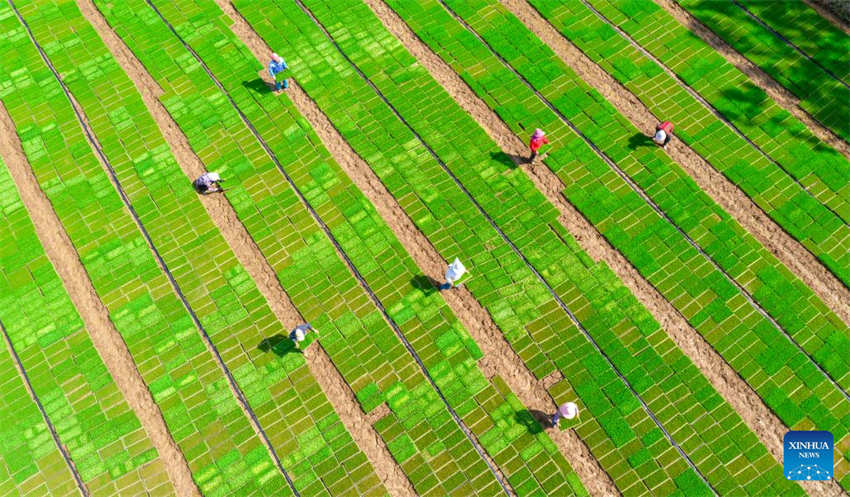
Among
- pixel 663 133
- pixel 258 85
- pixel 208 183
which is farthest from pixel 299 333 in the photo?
pixel 663 133

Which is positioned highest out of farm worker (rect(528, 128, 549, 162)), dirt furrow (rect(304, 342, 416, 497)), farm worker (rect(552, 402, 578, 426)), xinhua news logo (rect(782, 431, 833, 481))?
farm worker (rect(528, 128, 549, 162))

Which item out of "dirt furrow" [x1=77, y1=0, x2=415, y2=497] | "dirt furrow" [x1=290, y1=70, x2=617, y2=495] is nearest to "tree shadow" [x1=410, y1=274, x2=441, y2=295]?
"dirt furrow" [x1=290, y1=70, x2=617, y2=495]

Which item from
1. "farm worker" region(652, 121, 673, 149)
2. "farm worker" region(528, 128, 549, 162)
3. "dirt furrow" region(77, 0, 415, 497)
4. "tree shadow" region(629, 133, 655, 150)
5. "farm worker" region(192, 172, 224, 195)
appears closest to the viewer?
"dirt furrow" region(77, 0, 415, 497)

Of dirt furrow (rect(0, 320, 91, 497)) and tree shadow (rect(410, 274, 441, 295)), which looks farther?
tree shadow (rect(410, 274, 441, 295))

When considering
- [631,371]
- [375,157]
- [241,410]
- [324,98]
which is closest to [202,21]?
[324,98]

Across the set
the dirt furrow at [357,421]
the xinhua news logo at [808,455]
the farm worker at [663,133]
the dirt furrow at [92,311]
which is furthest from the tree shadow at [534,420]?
the farm worker at [663,133]

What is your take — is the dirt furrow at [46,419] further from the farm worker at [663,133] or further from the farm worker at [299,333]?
the farm worker at [663,133]

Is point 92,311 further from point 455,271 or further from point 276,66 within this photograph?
point 455,271

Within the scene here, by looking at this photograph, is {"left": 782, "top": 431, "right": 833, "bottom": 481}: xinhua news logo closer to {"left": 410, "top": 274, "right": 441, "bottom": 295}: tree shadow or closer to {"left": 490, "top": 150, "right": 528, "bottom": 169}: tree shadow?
{"left": 410, "top": 274, "right": 441, "bottom": 295}: tree shadow

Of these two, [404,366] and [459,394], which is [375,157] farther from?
[459,394]
